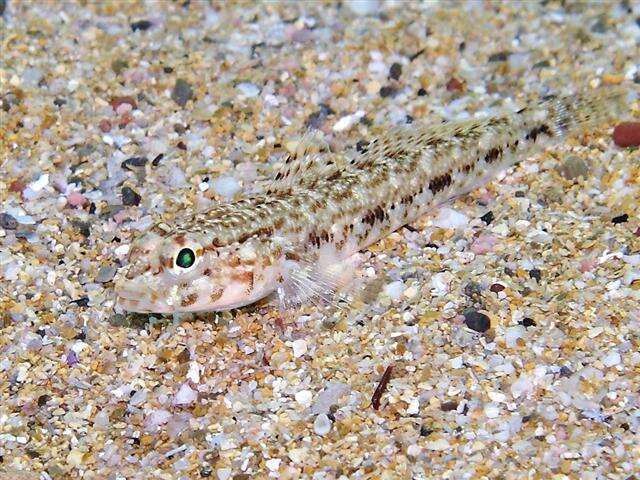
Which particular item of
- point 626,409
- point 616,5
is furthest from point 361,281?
point 616,5

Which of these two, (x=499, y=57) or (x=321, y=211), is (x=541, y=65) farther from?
(x=321, y=211)

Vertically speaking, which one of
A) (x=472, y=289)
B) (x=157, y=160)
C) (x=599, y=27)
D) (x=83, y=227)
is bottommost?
(x=472, y=289)

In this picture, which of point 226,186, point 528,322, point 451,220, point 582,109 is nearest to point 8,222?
point 226,186

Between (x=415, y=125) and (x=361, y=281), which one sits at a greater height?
(x=415, y=125)

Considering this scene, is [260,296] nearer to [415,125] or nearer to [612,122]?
[415,125]

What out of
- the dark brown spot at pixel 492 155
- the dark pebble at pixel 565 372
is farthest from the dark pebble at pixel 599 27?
the dark pebble at pixel 565 372
